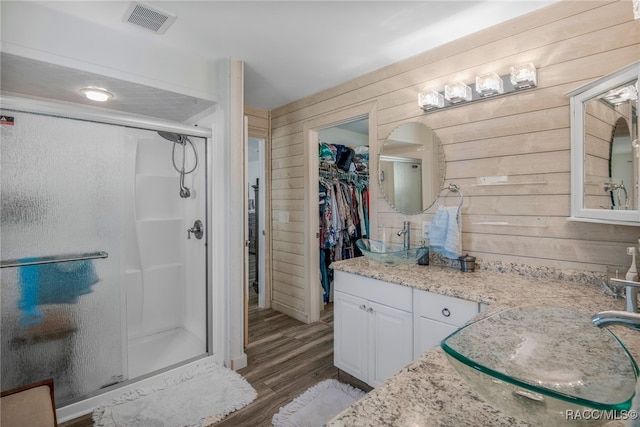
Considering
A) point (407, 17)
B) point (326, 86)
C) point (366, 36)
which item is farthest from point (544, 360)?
point (326, 86)

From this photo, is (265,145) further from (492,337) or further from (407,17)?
(492,337)

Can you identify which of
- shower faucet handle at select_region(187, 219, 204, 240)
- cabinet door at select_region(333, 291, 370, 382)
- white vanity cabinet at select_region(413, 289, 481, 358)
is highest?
shower faucet handle at select_region(187, 219, 204, 240)

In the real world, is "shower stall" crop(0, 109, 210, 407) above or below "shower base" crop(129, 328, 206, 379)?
above

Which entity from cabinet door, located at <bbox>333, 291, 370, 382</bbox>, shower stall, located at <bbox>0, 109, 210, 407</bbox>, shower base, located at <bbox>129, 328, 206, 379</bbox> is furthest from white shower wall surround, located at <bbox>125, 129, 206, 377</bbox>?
cabinet door, located at <bbox>333, 291, 370, 382</bbox>

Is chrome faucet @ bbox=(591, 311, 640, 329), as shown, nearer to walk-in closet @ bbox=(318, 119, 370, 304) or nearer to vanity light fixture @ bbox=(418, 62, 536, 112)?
vanity light fixture @ bbox=(418, 62, 536, 112)

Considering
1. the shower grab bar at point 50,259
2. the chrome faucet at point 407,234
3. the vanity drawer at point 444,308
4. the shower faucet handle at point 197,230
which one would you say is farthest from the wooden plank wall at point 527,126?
the shower grab bar at point 50,259

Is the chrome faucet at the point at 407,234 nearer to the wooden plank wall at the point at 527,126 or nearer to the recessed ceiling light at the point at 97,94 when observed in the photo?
the wooden plank wall at the point at 527,126

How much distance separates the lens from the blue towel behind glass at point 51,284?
183 centimetres

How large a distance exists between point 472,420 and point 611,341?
443 mm

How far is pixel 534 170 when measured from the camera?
178 centimetres

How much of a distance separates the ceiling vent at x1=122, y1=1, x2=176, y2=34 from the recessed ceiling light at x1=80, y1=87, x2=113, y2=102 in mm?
671

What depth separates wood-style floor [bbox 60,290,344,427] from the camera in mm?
1891

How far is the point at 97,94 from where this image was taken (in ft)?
7.86

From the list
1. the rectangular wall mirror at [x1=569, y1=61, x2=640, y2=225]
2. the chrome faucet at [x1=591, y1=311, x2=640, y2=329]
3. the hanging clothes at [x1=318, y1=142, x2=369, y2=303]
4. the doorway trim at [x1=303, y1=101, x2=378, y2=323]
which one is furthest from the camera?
the hanging clothes at [x1=318, y1=142, x2=369, y2=303]
